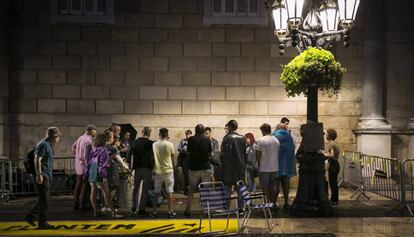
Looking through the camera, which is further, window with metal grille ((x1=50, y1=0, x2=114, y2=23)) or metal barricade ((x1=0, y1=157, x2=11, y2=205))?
window with metal grille ((x1=50, y1=0, x2=114, y2=23))

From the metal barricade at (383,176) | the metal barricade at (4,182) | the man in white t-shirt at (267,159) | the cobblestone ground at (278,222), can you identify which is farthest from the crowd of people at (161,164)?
the metal barricade at (4,182)

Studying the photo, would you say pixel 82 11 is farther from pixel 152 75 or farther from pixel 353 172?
pixel 353 172

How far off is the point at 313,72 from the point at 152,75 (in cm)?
664

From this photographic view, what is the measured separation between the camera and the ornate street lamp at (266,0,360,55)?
11.2 meters

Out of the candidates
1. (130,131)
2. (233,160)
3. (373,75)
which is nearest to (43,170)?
(233,160)

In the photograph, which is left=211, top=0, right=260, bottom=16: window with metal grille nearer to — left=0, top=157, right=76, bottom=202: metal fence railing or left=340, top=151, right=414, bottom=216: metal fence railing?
left=340, top=151, right=414, bottom=216: metal fence railing

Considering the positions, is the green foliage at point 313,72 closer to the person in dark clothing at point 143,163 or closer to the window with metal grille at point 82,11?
the person in dark clothing at point 143,163

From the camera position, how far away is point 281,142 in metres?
A: 12.7

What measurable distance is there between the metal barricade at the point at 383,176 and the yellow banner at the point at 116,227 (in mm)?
3701

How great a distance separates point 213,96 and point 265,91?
5.08 feet

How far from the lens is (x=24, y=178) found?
1490 cm

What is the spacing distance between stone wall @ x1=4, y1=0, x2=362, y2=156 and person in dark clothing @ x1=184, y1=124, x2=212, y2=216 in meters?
4.92

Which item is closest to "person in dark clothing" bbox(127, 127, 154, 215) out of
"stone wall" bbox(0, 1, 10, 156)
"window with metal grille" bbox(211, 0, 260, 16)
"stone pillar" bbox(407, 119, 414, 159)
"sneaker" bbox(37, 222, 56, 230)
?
"sneaker" bbox(37, 222, 56, 230)

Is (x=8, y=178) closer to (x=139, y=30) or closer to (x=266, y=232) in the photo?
(x=139, y=30)
